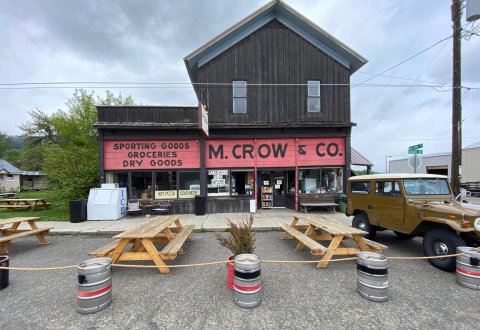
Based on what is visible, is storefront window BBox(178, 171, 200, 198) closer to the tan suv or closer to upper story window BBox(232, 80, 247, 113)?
upper story window BBox(232, 80, 247, 113)

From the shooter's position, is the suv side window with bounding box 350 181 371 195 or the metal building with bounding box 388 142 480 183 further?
the metal building with bounding box 388 142 480 183

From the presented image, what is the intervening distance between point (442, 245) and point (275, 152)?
26.2 ft

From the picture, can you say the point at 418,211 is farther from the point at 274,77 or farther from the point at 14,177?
the point at 14,177

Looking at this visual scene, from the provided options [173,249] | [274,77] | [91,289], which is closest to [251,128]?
[274,77]

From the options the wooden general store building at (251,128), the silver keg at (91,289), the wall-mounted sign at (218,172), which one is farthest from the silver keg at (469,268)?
the wall-mounted sign at (218,172)

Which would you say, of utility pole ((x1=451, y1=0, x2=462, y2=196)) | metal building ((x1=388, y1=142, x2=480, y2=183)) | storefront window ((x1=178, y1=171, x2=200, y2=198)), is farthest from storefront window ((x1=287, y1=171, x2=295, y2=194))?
metal building ((x1=388, y1=142, x2=480, y2=183))

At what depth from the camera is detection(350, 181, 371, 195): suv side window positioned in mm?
6823

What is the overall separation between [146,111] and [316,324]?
37.6 feet

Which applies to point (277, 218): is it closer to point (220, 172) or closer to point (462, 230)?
point (220, 172)

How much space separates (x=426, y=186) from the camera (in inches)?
228

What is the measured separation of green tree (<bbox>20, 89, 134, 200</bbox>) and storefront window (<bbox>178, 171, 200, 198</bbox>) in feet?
16.2

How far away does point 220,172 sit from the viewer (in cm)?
1177

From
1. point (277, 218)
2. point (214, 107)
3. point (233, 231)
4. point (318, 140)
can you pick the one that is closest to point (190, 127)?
point (214, 107)

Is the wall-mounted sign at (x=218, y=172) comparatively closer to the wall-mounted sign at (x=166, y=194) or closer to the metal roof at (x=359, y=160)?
the wall-mounted sign at (x=166, y=194)
